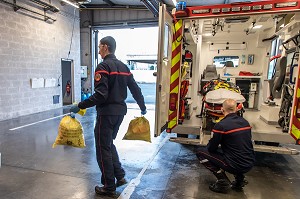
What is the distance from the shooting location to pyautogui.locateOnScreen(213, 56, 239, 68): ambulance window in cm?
643

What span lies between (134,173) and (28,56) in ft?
20.5

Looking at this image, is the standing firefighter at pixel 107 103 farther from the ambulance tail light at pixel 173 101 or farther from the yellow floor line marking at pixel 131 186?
the ambulance tail light at pixel 173 101

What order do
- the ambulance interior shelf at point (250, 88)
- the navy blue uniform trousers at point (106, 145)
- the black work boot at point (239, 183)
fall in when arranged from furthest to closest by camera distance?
1. the ambulance interior shelf at point (250, 88)
2. the black work boot at point (239, 183)
3. the navy blue uniform trousers at point (106, 145)

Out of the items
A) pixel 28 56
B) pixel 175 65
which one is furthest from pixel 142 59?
pixel 175 65

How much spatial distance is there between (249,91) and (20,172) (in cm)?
606

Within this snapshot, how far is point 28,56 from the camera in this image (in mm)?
7098

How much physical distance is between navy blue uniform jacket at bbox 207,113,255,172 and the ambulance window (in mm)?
4428

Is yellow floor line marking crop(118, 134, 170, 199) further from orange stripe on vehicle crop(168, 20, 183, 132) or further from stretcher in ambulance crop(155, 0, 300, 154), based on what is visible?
orange stripe on vehicle crop(168, 20, 183, 132)

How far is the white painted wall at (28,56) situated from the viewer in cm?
631

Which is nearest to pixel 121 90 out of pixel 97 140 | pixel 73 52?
pixel 97 140

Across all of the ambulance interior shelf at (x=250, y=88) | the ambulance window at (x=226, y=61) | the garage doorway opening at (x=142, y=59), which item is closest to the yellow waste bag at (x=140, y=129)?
the ambulance interior shelf at (x=250, y=88)

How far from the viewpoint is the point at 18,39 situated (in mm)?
6711

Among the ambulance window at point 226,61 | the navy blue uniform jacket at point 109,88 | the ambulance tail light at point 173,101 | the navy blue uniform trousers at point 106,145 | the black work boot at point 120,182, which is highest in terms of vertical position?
the ambulance window at point 226,61

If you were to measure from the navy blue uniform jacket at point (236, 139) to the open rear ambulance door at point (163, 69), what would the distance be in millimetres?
790
